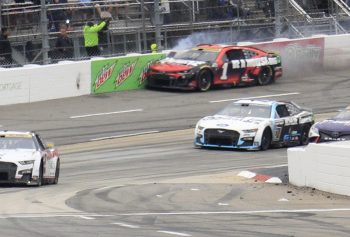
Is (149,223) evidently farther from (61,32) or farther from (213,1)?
(213,1)

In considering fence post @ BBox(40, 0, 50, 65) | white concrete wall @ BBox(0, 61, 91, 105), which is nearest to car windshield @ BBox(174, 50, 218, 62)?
white concrete wall @ BBox(0, 61, 91, 105)

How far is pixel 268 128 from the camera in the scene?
2603 cm

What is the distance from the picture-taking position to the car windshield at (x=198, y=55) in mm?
34969

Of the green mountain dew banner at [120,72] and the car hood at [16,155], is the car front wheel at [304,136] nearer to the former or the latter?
the green mountain dew banner at [120,72]

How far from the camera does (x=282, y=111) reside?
26.9 metres

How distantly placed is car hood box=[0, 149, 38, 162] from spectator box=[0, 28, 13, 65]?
11703mm

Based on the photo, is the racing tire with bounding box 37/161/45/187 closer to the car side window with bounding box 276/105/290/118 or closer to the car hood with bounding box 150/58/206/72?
the car side window with bounding box 276/105/290/118

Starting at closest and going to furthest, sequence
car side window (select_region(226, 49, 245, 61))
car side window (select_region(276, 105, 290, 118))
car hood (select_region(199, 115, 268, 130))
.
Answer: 1. car hood (select_region(199, 115, 268, 130))
2. car side window (select_region(276, 105, 290, 118))
3. car side window (select_region(226, 49, 245, 61))

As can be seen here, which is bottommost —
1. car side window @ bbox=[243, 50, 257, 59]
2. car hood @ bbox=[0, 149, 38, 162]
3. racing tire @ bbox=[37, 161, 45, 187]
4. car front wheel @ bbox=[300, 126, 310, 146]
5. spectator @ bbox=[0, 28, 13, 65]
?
car front wheel @ bbox=[300, 126, 310, 146]

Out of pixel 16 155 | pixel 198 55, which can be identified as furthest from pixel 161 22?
pixel 16 155

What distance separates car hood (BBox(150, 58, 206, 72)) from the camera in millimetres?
34344

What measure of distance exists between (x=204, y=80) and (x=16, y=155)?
54.2 ft

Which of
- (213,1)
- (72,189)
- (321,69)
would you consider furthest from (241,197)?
(321,69)

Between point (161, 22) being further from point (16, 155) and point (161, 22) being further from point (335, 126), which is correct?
point (16, 155)
